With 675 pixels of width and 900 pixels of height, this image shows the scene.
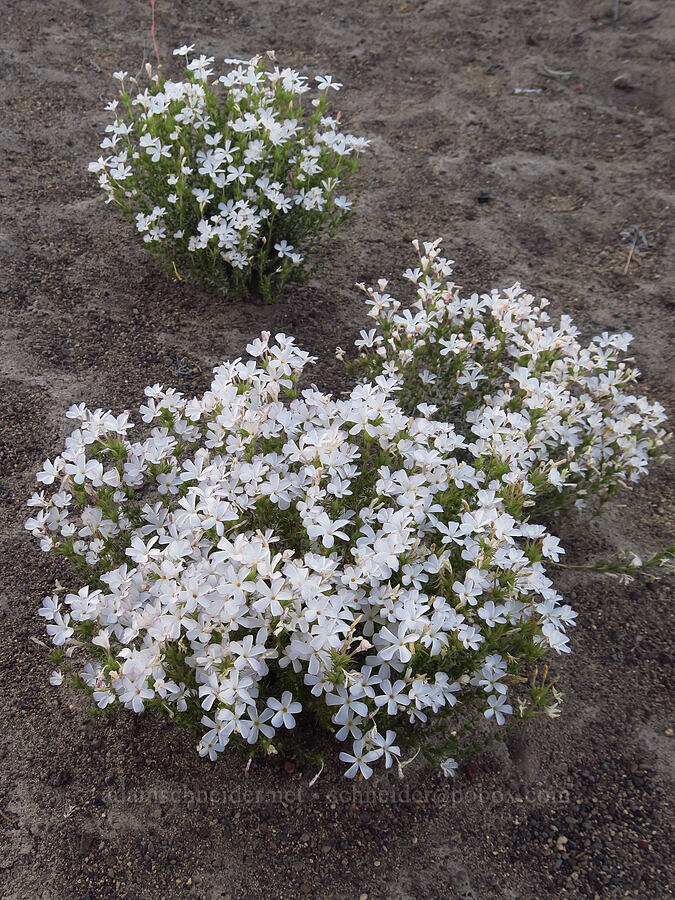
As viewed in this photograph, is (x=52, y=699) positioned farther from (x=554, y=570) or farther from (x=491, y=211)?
(x=491, y=211)

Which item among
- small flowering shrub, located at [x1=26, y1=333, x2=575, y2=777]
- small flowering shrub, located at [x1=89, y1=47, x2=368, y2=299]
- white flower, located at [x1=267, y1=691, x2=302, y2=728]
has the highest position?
small flowering shrub, located at [x1=89, y1=47, x2=368, y2=299]

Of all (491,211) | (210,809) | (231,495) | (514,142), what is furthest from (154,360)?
(514,142)

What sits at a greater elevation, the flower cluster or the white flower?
the flower cluster

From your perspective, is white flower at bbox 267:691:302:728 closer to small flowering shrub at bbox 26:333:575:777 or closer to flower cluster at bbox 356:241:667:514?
small flowering shrub at bbox 26:333:575:777

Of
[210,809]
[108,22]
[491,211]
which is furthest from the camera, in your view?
[108,22]

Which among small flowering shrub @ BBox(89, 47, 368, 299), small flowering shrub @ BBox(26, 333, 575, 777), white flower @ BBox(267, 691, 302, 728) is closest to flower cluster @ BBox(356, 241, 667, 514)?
small flowering shrub @ BBox(26, 333, 575, 777)

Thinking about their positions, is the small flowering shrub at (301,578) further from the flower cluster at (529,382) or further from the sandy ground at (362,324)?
the flower cluster at (529,382)
